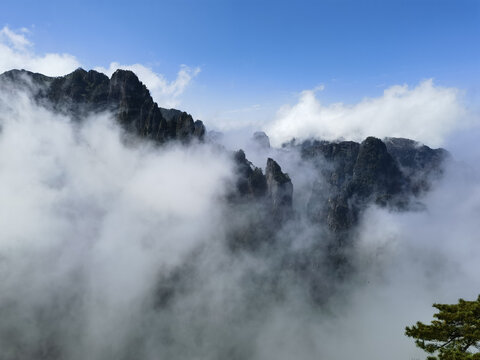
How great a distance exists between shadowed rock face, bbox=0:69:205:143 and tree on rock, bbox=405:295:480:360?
162 meters

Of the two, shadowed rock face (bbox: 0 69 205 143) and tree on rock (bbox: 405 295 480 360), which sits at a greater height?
shadowed rock face (bbox: 0 69 205 143)

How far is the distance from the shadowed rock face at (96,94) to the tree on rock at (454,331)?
533ft

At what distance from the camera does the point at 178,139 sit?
654ft

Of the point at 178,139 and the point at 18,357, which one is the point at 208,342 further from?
the point at 178,139

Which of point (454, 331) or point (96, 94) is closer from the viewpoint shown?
point (454, 331)

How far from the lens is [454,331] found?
1110 inches

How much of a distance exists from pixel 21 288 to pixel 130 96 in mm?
128494

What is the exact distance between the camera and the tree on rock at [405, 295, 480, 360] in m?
26.3

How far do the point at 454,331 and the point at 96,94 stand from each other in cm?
17930

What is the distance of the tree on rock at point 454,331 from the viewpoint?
26.3m

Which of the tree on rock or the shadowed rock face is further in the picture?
the shadowed rock face

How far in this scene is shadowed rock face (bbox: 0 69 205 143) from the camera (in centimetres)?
16500

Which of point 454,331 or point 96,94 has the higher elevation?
point 96,94

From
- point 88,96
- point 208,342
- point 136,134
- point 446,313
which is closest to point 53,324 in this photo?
point 208,342
